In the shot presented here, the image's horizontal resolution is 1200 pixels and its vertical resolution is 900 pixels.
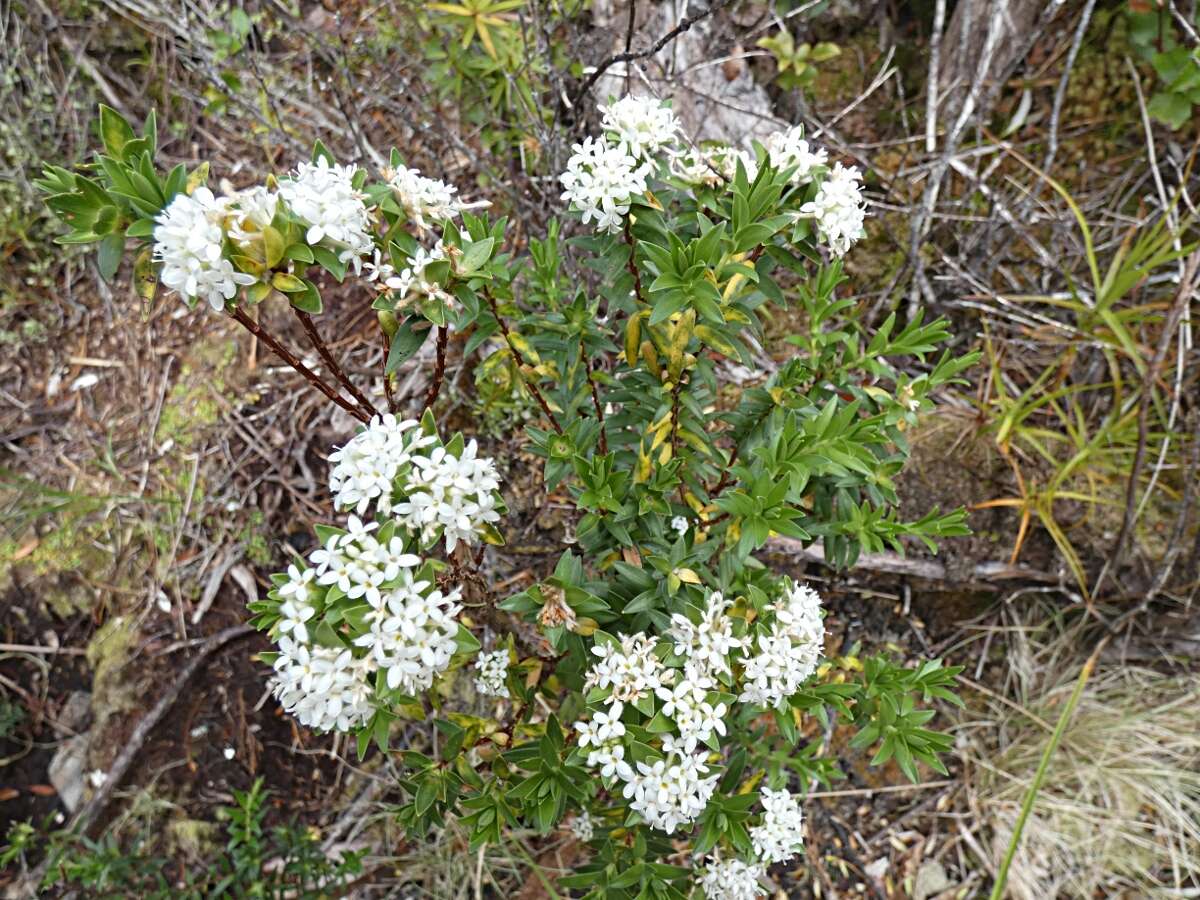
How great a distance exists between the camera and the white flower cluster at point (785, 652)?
5.12ft

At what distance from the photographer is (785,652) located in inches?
61.7

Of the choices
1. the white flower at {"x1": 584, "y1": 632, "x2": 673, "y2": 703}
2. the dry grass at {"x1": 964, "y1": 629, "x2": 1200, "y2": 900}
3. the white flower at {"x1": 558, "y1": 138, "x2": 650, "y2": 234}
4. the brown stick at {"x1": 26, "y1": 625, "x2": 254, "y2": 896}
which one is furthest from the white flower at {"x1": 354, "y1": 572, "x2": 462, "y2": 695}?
Result: the dry grass at {"x1": 964, "y1": 629, "x2": 1200, "y2": 900}

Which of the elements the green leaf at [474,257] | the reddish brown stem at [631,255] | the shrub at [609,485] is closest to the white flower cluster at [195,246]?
the shrub at [609,485]

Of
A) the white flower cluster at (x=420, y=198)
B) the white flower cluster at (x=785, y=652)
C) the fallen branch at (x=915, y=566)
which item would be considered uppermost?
the white flower cluster at (x=420, y=198)

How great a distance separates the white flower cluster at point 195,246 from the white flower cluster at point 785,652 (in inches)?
44.9

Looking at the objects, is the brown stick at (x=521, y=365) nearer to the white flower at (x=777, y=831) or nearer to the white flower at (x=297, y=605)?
the white flower at (x=297, y=605)

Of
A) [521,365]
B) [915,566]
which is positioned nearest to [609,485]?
[521,365]

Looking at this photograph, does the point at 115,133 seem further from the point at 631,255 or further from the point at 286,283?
the point at 631,255

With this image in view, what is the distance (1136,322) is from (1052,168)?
0.66 meters

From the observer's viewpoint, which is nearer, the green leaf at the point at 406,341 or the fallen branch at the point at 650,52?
the green leaf at the point at 406,341

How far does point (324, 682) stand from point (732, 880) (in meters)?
1.07

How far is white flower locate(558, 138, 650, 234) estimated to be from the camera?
1529 millimetres

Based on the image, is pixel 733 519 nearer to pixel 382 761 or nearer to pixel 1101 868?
pixel 382 761

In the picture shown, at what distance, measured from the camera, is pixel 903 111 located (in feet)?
10.1
